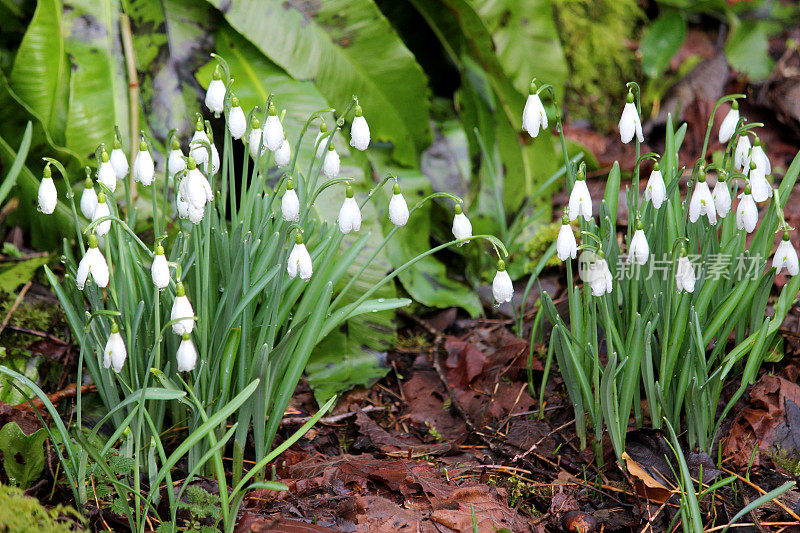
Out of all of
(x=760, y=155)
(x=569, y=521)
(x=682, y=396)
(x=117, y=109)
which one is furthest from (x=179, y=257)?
(x=760, y=155)

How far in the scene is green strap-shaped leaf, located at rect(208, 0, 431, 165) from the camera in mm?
2901

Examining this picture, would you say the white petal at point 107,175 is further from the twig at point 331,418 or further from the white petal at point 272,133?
the twig at point 331,418

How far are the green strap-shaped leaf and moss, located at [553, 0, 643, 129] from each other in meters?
1.55

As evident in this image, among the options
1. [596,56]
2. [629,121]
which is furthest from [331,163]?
[596,56]

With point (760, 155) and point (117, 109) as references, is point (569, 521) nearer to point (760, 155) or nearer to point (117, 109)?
point (760, 155)

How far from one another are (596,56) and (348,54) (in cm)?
200

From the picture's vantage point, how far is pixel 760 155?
212 centimetres

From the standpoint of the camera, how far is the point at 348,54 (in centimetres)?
308

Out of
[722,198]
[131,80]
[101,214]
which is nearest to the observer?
[101,214]

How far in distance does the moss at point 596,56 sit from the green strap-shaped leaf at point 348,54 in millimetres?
1550

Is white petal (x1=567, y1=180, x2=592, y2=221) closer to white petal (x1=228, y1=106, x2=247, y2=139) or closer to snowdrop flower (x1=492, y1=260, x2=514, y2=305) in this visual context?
snowdrop flower (x1=492, y1=260, x2=514, y2=305)

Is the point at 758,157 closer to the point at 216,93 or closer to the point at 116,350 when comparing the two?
the point at 216,93

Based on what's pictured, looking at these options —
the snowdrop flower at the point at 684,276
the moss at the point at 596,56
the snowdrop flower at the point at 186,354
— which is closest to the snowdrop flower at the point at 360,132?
the snowdrop flower at the point at 186,354

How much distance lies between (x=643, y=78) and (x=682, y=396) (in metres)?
2.97
